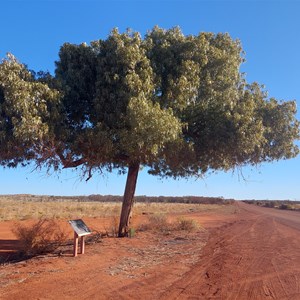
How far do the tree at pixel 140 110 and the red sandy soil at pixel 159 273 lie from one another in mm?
3465

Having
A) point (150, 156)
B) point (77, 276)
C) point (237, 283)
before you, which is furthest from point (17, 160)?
point (237, 283)

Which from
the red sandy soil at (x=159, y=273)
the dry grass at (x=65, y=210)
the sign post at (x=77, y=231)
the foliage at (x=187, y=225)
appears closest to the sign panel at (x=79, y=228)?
the sign post at (x=77, y=231)

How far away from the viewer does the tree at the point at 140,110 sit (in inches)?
538

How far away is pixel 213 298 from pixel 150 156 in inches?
350

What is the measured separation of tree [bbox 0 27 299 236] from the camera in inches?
538

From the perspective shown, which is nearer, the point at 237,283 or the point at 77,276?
the point at 237,283

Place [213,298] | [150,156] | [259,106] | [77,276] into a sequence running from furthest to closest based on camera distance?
[259,106], [150,156], [77,276], [213,298]

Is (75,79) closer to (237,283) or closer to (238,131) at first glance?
(238,131)

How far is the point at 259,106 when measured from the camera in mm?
19062

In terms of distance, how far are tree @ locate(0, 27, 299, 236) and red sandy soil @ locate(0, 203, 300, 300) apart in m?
3.46

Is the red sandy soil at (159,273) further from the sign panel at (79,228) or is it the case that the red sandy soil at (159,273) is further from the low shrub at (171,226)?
the low shrub at (171,226)

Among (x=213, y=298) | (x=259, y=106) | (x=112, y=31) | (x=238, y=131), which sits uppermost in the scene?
(x=112, y=31)

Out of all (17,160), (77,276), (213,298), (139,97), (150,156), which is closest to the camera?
(213,298)

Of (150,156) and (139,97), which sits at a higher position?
(139,97)
